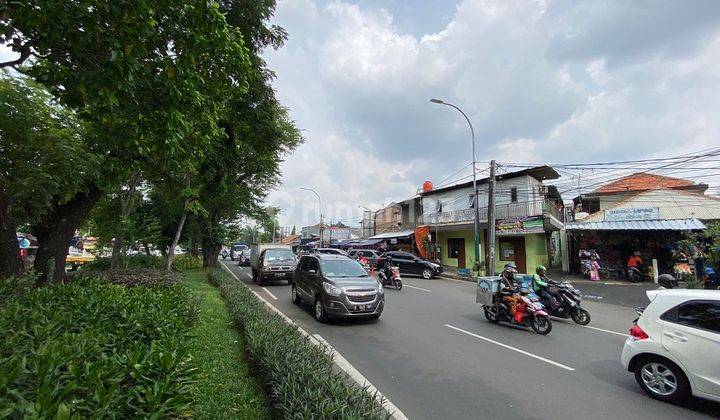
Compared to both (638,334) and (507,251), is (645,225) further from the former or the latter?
(638,334)

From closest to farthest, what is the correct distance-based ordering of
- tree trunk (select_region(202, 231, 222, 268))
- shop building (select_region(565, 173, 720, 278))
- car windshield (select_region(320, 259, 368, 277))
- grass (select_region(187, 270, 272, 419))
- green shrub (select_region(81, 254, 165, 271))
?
grass (select_region(187, 270, 272, 419)) → car windshield (select_region(320, 259, 368, 277)) → green shrub (select_region(81, 254, 165, 271)) → shop building (select_region(565, 173, 720, 278)) → tree trunk (select_region(202, 231, 222, 268))

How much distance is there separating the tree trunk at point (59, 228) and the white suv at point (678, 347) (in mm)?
11590

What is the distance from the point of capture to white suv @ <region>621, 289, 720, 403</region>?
4512mm

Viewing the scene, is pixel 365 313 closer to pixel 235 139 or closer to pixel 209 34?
pixel 209 34

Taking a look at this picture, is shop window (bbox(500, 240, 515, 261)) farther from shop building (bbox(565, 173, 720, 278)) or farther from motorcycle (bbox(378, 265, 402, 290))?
motorcycle (bbox(378, 265, 402, 290))

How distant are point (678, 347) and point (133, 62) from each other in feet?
24.8

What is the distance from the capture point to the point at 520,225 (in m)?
23.0

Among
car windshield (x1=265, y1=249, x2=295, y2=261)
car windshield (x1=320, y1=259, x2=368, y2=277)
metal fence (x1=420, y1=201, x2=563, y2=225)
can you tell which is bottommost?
car windshield (x1=320, y1=259, x2=368, y2=277)

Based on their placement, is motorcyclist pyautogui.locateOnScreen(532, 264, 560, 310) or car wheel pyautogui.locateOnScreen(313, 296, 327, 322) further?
motorcyclist pyautogui.locateOnScreen(532, 264, 560, 310)

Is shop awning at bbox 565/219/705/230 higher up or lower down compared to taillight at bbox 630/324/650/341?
higher up

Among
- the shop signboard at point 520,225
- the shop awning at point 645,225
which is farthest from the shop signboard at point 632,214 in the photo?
the shop signboard at point 520,225

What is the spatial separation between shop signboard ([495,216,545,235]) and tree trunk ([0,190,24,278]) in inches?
897

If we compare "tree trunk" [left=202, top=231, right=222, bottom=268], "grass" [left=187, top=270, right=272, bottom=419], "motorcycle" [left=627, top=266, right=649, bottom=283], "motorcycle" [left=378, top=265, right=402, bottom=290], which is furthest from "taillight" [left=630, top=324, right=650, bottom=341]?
"tree trunk" [left=202, top=231, right=222, bottom=268]

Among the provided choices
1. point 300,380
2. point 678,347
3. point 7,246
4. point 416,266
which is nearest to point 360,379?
point 300,380
